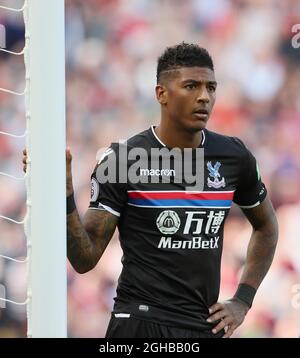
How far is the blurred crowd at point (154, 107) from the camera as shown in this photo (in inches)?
225

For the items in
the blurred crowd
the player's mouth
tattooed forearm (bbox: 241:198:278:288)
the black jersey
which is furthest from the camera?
the blurred crowd

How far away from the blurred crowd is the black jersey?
241cm

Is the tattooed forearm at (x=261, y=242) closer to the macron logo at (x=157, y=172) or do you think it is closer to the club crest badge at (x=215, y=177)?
the club crest badge at (x=215, y=177)

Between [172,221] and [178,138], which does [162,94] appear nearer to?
[178,138]

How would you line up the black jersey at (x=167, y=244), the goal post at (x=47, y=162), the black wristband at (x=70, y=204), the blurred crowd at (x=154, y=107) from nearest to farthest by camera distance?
1. the goal post at (x=47, y=162)
2. the black wristband at (x=70, y=204)
3. the black jersey at (x=167, y=244)
4. the blurred crowd at (x=154, y=107)

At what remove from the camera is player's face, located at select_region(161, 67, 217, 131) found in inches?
129

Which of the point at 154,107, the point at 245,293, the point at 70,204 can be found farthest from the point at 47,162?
the point at 154,107

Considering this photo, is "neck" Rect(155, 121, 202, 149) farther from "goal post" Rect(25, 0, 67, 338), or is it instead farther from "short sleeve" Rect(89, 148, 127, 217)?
"goal post" Rect(25, 0, 67, 338)

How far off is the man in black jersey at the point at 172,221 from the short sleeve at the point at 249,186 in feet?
0.07

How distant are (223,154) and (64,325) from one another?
1.11 m

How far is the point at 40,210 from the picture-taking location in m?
2.54

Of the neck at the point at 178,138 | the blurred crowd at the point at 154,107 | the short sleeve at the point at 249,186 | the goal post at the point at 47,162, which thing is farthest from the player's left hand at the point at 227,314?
the blurred crowd at the point at 154,107

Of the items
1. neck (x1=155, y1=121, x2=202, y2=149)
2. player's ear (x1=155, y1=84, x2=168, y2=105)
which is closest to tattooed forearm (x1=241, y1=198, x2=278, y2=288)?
neck (x1=155, y1=121, x2=202, y2=149)
